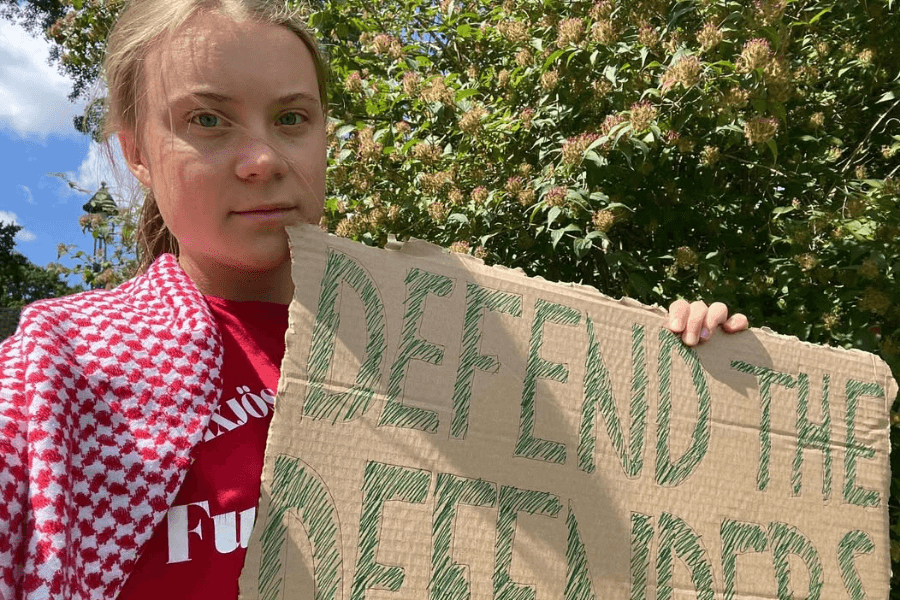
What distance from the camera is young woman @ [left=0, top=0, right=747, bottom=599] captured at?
76 centimetres

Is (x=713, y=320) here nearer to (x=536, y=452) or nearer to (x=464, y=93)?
(x=536, y=452)

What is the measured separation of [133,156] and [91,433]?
407 mm

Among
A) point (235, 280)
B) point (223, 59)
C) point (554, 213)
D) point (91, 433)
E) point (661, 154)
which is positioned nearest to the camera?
point (91, 433)

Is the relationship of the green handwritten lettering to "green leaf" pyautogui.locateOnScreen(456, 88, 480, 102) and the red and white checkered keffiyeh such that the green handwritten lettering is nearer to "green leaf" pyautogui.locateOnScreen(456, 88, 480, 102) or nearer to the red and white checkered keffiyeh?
the red and white checkered keffiyeh

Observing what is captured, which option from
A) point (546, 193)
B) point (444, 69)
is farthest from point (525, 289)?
point (444, 69)

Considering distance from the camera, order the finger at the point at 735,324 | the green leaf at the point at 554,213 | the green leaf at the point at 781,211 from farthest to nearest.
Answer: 1. the green leaf at the point at 781,211
2. the green leaf at the point at 554,213
3. the finger at the point at 735,324

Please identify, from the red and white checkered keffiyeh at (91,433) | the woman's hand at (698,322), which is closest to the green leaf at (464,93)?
the woman's hand at (698,322)

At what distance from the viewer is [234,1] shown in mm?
966

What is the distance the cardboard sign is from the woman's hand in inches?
0.8

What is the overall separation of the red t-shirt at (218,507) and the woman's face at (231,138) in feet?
0.52

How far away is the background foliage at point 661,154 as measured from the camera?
202cm

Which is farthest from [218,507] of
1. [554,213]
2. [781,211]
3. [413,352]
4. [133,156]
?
[781,211]

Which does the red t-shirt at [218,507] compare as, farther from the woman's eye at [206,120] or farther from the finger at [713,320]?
the finger at [713,320]

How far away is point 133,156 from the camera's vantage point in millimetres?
1045
